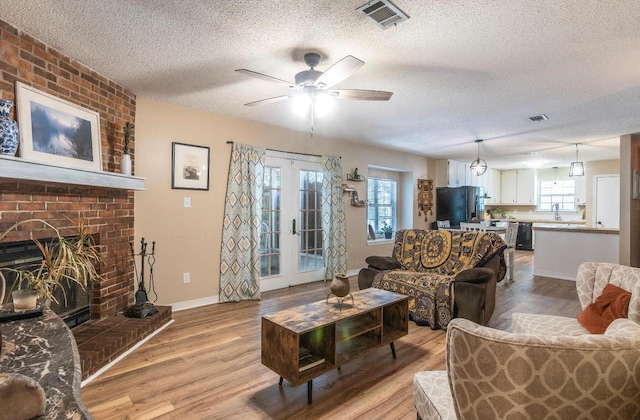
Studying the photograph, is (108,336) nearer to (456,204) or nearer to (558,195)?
(456,204)

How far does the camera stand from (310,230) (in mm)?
5332

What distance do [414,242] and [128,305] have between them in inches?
132

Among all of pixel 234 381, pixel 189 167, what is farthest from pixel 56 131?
pixel 234 381

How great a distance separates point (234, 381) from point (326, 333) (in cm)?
75

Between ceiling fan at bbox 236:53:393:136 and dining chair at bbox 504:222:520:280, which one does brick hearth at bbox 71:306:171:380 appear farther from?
dining chair at bbox 504:222:520:280

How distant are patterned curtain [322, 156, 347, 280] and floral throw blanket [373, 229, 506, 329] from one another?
4.09ft

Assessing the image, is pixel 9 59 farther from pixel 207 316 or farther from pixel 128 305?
pixel 207 316

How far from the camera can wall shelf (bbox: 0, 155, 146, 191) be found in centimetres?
203

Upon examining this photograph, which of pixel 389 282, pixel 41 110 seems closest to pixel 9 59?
pixel 41 110

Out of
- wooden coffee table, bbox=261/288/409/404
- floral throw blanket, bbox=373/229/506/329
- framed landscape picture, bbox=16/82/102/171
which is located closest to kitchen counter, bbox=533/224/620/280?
floral throw blanket, bbox=373/229/506/329

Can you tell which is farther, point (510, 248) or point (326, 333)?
point (510, 248)

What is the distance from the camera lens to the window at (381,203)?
22.0ft

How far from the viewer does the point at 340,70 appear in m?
2.27

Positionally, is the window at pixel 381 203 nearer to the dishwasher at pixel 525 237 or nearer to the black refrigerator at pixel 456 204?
the black refrigerator at pixel 456 204
